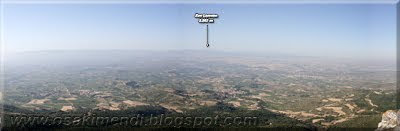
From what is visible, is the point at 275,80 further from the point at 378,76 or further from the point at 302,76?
the point at 378,76

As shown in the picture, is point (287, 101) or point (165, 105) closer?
point (165, 105)

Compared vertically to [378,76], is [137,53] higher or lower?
higher

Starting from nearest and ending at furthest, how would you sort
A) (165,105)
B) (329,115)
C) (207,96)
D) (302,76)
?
(165,105) < (329,115) < (207,96) < (302,76)

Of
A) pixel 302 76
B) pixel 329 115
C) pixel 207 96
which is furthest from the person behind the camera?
pixel 302 76

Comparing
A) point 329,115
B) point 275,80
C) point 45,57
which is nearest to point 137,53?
point 45,57

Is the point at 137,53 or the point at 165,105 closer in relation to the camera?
the point at 165,105

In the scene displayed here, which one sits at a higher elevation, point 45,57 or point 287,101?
point 45,57

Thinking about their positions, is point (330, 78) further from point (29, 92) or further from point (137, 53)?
point (29, 92)

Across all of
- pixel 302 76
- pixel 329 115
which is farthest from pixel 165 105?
pixel 302 76

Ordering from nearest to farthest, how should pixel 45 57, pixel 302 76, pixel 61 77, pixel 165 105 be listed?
pixel 165 105 → pixel 61 77 → pixel 302 76 → pixel 45 57
